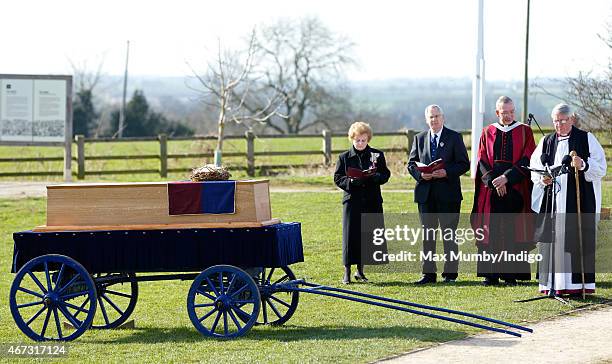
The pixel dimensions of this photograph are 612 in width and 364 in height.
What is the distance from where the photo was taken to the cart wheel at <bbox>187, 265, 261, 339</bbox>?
9789 mm

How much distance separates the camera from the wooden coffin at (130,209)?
394 inches

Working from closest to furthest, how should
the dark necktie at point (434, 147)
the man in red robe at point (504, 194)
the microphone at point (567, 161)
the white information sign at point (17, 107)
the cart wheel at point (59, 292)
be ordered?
the cart wheel at point (59, 292) < the microphone at point (567, 161) < the man in red robe at point (504, 194) < the dark necktie at point (434, 147) < the white information sign at point (17, 107)

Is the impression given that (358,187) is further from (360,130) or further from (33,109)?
(33,109)

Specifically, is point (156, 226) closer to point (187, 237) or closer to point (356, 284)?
point (187, 237)

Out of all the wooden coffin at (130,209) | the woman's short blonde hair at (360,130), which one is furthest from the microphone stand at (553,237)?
the wooden coffin at (130,209)

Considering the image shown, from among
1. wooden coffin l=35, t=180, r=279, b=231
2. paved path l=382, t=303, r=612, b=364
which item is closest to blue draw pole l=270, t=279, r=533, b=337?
paved path l=382, t=303, r=612, b=364

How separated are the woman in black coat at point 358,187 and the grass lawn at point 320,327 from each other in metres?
0.44

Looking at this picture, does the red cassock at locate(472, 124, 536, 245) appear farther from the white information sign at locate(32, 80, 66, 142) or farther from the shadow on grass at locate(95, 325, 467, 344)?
the white information sign at locate(32, 80, 66, 142)

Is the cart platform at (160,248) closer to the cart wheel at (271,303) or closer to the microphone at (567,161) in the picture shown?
the cart wheel at (271,303)

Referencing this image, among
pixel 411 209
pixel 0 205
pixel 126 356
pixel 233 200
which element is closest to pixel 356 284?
pixel 233 200

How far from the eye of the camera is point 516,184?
41.5 ft

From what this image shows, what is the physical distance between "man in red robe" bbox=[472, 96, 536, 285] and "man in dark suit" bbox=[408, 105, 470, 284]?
0.27m

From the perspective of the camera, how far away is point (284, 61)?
252 feet

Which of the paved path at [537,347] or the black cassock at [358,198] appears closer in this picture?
the paved path at [537,347]
